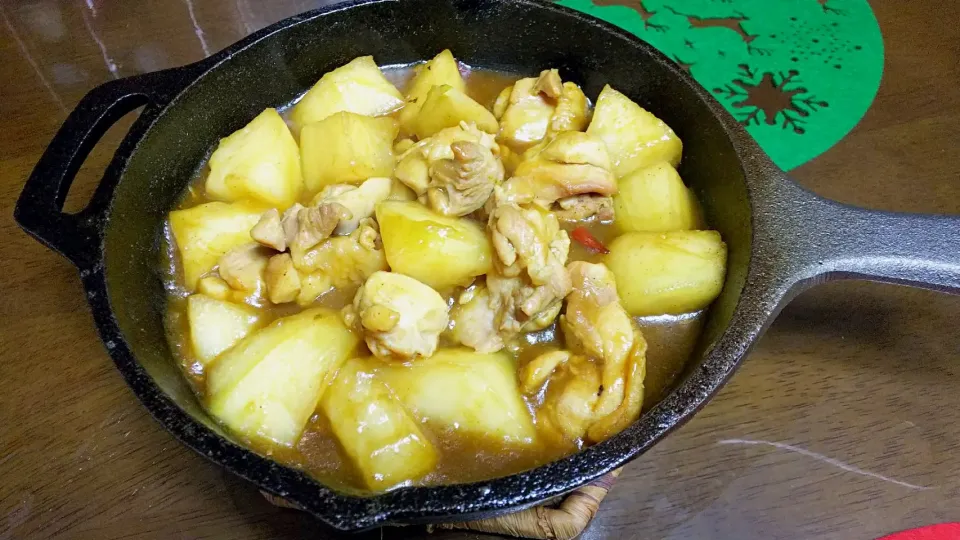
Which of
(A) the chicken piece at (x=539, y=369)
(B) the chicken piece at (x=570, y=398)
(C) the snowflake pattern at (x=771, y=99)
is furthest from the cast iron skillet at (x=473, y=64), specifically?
(C) the snowflake pattern at (x=771, y=99)

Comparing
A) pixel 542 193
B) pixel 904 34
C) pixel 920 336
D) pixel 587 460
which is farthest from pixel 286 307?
pixel 904 34

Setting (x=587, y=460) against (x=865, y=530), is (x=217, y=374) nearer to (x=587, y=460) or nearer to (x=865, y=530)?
(x=587, y=460)

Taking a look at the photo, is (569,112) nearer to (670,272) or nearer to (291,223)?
(670,272)

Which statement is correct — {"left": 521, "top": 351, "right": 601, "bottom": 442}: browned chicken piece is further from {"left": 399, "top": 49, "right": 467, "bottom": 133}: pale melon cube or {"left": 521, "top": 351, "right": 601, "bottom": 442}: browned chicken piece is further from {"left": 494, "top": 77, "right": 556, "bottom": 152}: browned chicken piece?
{"left": 399, "top": 49, "right": 467, "bottom": 133}: pale melon cube

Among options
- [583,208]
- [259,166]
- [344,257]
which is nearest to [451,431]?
[344,257]

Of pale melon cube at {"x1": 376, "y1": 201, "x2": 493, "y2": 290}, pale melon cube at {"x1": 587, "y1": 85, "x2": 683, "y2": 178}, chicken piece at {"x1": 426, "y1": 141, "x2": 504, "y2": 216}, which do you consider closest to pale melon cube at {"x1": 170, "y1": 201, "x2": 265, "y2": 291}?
pale melon cube at {"x1": 376, "y1": 201, "x2": 493, "y2": 290}

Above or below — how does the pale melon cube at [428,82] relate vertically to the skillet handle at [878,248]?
above

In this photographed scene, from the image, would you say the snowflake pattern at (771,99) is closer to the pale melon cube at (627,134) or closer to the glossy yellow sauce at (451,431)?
the pale melon cube at (627,134)
